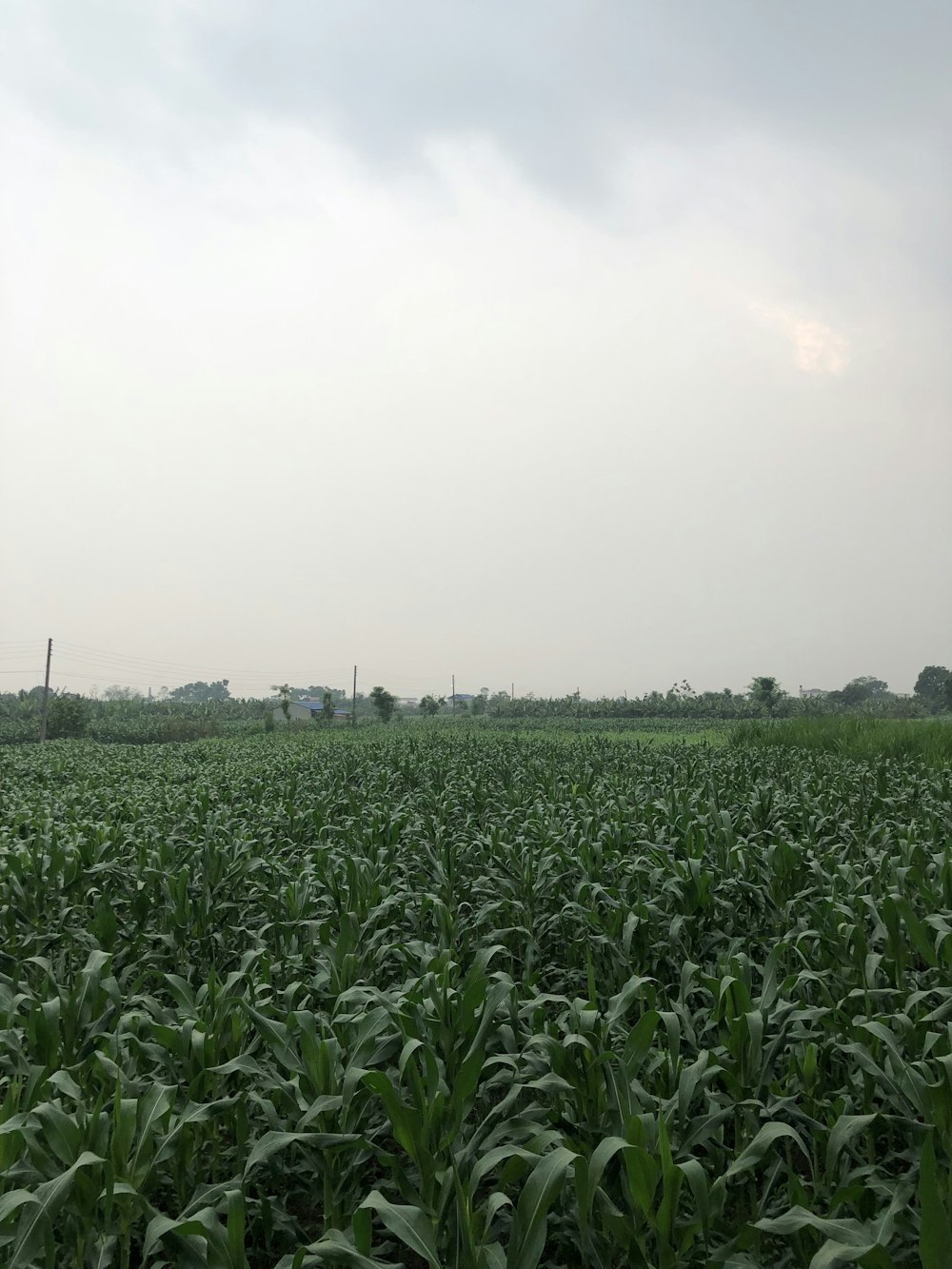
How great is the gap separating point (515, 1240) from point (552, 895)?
397cm

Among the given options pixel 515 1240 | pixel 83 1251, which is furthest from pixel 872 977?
pixel 83 1251

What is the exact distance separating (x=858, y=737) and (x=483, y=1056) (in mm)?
17595

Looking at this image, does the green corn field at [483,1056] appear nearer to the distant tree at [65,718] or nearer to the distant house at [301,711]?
the distant tree at [65,718]

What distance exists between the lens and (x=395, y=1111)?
2236mm

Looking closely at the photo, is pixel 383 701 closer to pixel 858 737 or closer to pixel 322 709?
pixel 322 709

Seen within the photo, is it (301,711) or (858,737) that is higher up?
(858,737)

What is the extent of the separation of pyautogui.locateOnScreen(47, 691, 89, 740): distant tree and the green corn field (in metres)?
36.8

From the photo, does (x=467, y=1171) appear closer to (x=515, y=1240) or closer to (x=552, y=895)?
(x=515, y=1240)

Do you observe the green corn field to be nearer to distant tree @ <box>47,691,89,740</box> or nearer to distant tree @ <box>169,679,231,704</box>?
distant tree @ <box>47,691,89,740</box>

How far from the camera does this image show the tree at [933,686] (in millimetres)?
81688

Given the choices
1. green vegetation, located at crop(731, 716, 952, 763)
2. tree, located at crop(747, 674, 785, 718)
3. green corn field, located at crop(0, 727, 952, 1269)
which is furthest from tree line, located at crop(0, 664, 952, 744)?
green corn field, located at crop(0, 727, 952, 1269)

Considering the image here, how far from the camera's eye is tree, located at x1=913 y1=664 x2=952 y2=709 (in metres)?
81.7

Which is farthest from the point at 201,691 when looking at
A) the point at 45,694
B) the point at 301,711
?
the point at 45,694

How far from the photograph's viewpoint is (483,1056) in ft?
7.82
